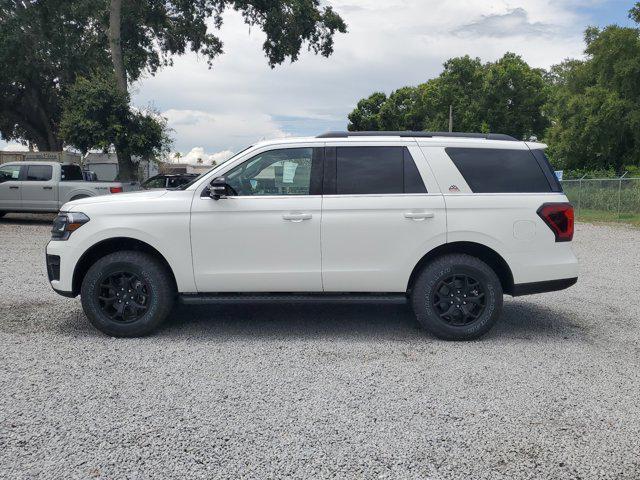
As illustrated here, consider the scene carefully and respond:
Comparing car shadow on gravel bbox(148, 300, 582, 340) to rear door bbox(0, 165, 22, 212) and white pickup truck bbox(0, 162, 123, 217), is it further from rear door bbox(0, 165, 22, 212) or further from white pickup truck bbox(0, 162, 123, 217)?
rear door bbox(0, 165, 22, 212)

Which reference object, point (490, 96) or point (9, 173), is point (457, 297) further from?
point (490, 96)

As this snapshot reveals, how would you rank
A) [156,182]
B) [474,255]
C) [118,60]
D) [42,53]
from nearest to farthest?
[474,255], [156,182], [118,60], [42,53]

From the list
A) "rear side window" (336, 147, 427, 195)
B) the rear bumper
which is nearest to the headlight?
"rear side window" (336, 147, 427, 195)

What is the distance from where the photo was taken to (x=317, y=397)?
3.89m

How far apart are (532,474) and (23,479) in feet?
8.66

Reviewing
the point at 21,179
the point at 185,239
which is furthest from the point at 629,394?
the point at 21,179

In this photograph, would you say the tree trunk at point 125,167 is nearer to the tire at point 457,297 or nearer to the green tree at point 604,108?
the tire at point 457,297

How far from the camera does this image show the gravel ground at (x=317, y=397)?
304 cm

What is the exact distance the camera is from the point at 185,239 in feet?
17.1

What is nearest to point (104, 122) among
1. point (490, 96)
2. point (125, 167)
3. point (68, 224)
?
point (125, 167)

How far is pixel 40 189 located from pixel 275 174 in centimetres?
1351

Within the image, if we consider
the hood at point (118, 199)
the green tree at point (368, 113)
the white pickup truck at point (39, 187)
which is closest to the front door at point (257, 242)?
the hood at point (118, 199)

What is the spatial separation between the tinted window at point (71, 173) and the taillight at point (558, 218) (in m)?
14.9

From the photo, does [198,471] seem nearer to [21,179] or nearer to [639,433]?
[639,433]
